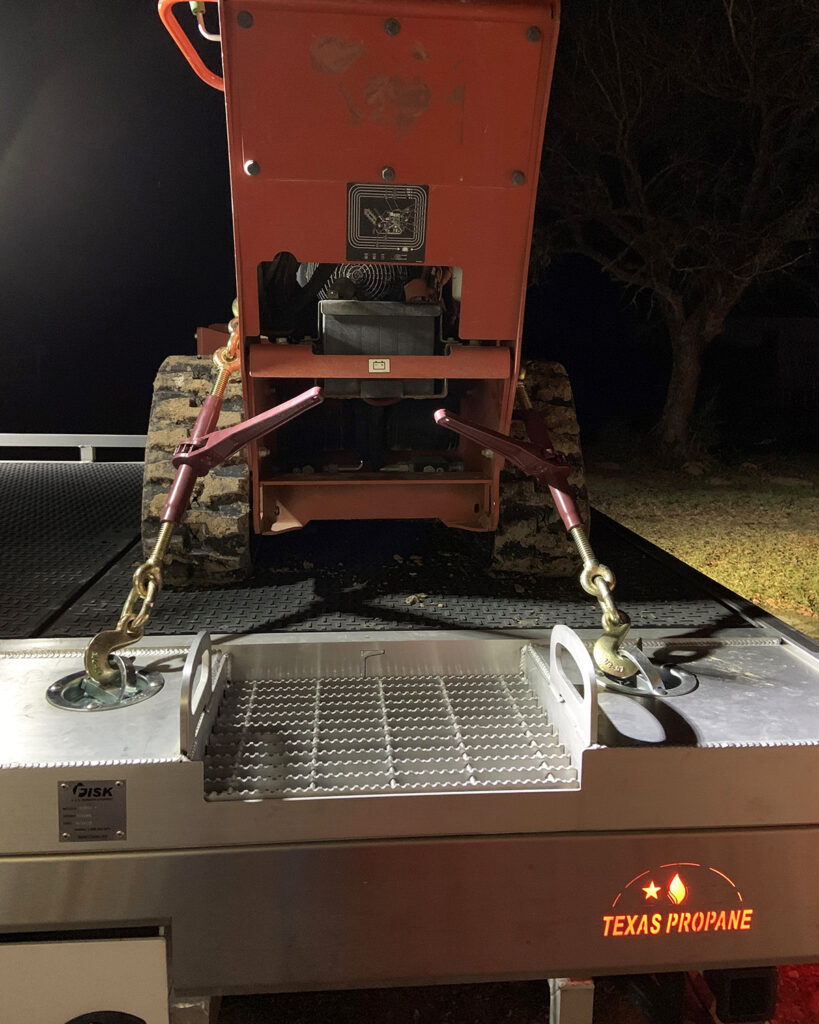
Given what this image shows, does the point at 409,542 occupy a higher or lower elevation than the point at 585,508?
lower

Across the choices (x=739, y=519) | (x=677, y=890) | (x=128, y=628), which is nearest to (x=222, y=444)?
(x=128, y=628)

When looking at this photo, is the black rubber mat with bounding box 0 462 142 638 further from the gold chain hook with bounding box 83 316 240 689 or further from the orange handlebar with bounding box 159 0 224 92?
the orange handlebar with bounding box 159 0 224 92

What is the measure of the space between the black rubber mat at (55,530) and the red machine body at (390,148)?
0.83 metres

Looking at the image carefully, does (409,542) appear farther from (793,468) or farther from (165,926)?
(793,468)

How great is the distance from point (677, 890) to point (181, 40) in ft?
7.42

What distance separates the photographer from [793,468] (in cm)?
1026

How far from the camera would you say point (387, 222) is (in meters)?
1.96

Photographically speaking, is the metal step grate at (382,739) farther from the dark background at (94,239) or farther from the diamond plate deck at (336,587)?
the dark background at (94,239)

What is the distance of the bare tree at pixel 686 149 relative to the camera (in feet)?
27.7

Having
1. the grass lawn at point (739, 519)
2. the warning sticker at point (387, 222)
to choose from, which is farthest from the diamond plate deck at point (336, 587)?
the grass lawn at point (739, 519)

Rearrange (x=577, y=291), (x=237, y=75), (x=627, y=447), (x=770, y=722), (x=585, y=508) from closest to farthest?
1. (x=770, y=722)
2. (x=237, y=75)
3. (x=585, y=508)
4. (x=627, y=447)
5. (x=577, y=291)

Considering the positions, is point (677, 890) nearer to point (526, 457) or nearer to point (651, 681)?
point (651, 681)

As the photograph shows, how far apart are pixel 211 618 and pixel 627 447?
9787 millimetres

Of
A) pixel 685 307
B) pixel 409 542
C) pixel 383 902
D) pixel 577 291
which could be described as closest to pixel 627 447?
pixel 685 307
